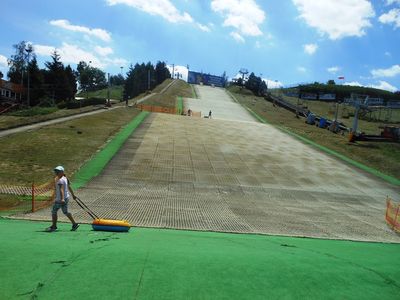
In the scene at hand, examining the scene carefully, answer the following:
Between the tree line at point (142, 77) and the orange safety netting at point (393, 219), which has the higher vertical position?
the tree line at point (142, 77)

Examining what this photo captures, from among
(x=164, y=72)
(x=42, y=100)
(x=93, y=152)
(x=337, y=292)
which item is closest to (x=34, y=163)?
(x=93, y=152)

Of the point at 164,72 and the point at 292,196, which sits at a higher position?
the point at 164,72

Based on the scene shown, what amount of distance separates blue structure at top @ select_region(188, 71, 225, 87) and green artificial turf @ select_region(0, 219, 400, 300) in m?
137

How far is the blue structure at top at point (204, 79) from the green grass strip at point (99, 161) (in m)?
108

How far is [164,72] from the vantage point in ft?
610

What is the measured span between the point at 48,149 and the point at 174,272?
71.2 ft

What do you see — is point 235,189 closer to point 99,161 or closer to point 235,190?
point 235,190

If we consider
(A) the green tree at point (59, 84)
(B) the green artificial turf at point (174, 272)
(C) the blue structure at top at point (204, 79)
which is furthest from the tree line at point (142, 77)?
(B) the green artificial turf at point (174, 272)

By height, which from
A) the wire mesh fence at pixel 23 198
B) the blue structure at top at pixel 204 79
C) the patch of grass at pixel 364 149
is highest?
the blue structure at top at pixel 204 79

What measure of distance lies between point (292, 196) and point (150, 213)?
29.9 ft

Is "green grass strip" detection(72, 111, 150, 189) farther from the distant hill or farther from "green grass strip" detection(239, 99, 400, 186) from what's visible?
the distant hill

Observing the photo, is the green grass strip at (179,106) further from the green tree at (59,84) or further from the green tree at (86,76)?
the green tree at (86,76)

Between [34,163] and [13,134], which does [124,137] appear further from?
[34,163]

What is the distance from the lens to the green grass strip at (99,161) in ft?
69.7
